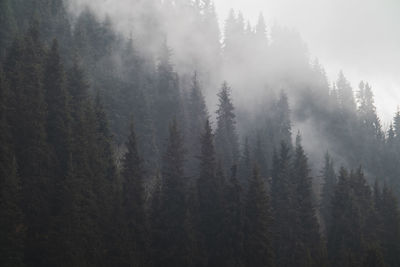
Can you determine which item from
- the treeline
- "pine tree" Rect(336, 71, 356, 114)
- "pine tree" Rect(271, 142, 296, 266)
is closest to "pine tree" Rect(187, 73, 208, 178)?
the treeline

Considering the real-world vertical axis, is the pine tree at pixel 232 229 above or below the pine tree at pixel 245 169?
below

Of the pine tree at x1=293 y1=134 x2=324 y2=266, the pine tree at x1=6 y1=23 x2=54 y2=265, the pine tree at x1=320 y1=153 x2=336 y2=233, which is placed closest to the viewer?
the pine tree at x1=6 y1=23 x2=54 y2=265

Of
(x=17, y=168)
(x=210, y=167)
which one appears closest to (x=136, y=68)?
(x=210, y=167)

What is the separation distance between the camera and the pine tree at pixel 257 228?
51844mm

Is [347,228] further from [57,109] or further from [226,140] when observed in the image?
[57,109]

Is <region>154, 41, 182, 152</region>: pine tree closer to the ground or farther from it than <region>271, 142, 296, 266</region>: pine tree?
farther from it

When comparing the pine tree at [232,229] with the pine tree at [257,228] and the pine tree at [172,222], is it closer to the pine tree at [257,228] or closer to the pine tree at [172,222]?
the pine tree at [257,228]

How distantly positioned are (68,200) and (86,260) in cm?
691

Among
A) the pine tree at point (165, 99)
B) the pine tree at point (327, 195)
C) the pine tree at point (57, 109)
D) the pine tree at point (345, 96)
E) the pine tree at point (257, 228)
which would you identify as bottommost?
the pine tree at point (257, 228)

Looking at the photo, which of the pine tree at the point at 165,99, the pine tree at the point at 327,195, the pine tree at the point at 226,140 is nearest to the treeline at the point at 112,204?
the pine tree at the point at 327,195

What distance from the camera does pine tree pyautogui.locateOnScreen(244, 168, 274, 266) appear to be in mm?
51844

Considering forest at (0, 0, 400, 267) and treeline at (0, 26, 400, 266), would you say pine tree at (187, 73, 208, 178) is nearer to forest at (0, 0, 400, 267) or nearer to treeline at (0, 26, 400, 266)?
forest at (0, 0, 400, 267)

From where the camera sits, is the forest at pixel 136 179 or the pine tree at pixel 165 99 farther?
the pine tree at pixel 165 99

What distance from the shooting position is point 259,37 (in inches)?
5236
